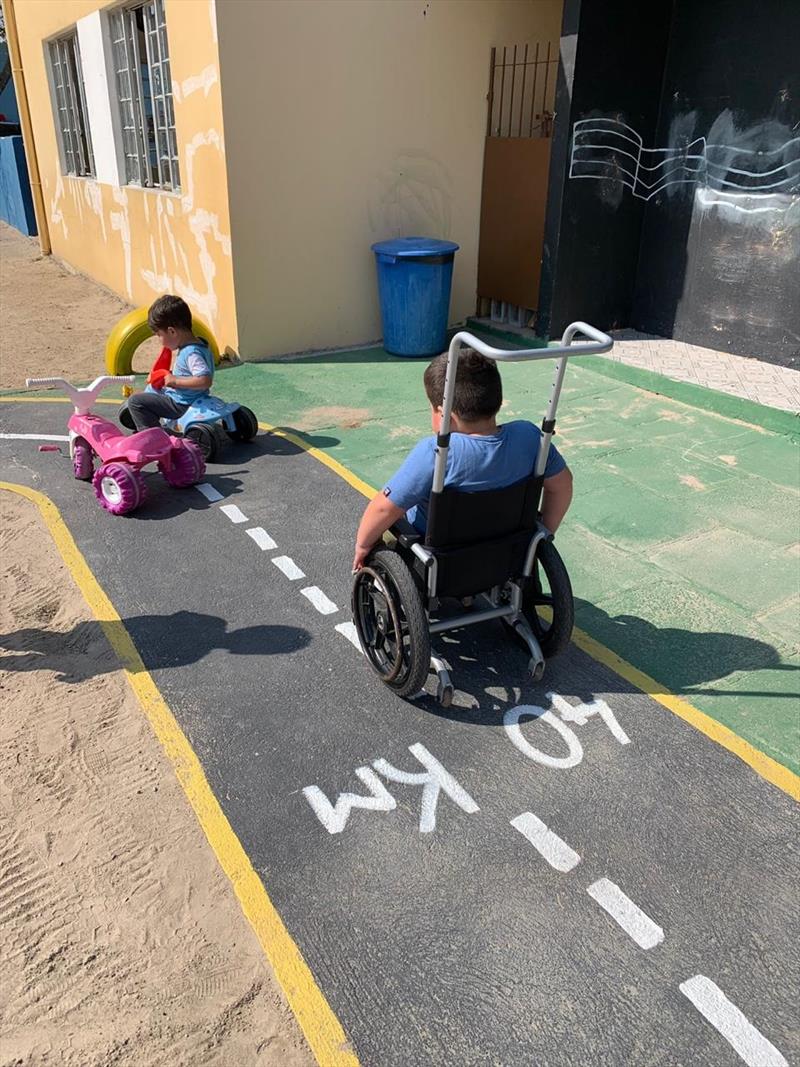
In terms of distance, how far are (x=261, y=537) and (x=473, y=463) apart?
2241mm

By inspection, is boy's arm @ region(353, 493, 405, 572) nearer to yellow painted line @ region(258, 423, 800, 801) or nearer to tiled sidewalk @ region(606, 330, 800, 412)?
yellow painted line @ region(258, 423, 800, 801)

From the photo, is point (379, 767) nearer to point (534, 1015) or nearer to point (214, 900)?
point (214, 900)

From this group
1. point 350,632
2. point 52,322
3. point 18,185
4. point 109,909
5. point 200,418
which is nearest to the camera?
point 109,909

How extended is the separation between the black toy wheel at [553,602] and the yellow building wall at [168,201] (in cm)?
575

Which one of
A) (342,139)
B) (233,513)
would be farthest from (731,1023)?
(342,139)

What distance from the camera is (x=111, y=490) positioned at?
5.25m

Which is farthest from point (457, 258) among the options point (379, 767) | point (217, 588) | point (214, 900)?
point (214, 900)

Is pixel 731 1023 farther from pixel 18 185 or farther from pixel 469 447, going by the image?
pixel 18 185

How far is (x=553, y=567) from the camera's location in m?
3.46

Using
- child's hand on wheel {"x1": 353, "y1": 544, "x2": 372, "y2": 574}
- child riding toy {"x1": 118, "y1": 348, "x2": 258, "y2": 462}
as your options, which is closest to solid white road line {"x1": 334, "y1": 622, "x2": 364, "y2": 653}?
child's hand on wheel {"x1": 353, "y1": 544, "x2": 372, "y2": 574}

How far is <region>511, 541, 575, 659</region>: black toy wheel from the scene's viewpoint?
3.45 metres

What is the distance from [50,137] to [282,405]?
9264 millimetres

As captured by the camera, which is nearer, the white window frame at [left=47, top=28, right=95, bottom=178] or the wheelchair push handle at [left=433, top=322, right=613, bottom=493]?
the wheelchair push handle at [left=433, top=322, right=613, bottom=493]

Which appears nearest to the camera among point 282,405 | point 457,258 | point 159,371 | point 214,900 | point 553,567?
point 214,900
